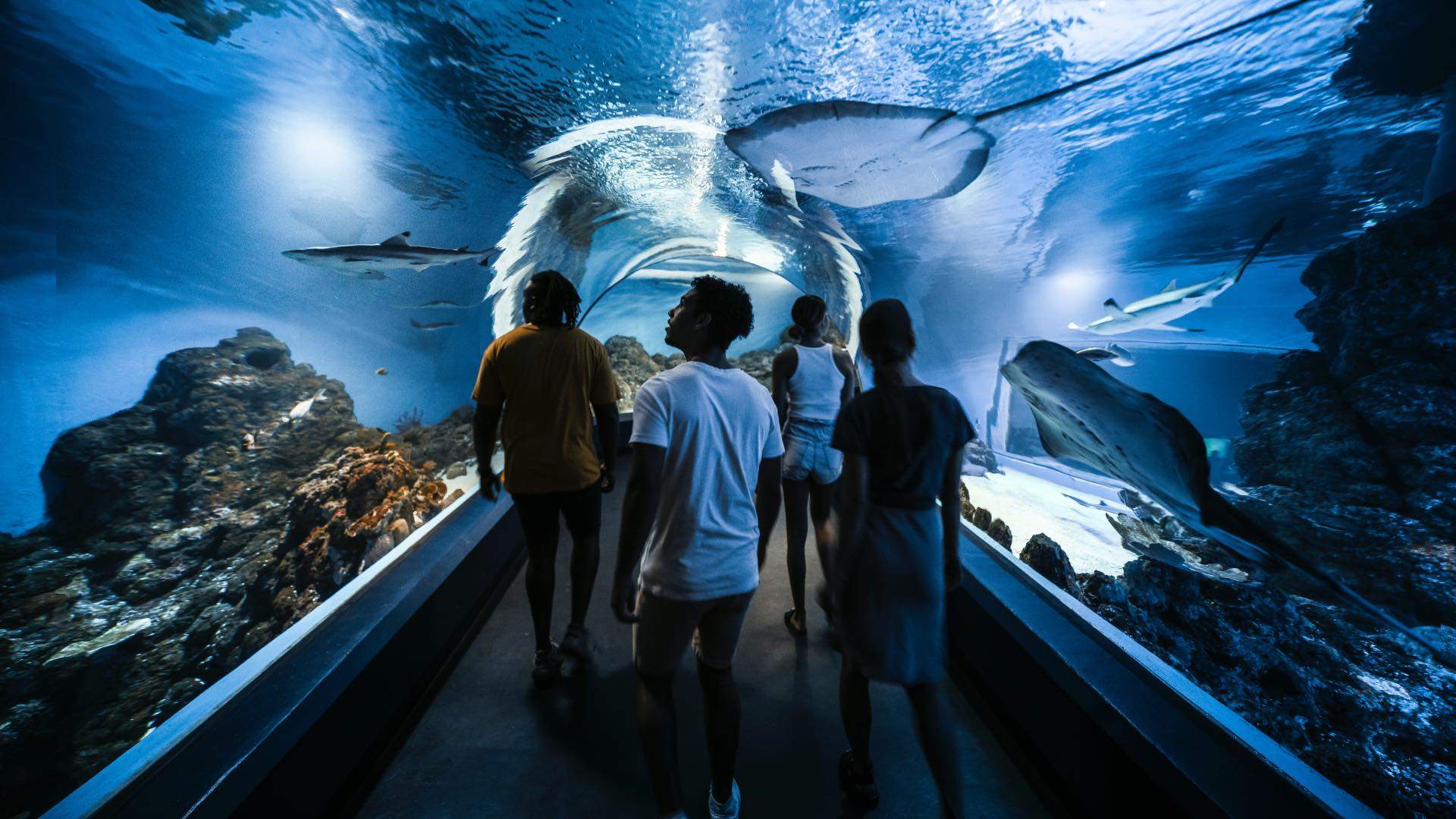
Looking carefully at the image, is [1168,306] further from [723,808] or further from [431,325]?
[431,325]

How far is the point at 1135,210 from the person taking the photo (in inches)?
98.0

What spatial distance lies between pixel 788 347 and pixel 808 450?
66 centimetres

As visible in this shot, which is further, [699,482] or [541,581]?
[541,581]

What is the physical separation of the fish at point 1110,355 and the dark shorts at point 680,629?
2.96 metres

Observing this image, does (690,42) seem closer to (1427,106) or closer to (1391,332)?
(1427,106)

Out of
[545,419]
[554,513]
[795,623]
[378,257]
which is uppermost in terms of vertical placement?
[378,257]

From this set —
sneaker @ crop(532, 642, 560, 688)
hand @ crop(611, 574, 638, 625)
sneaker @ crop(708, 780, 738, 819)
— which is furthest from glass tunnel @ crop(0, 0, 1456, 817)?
hand @ crop(611, 574, 638, 625)

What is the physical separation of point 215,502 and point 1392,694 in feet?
24.7

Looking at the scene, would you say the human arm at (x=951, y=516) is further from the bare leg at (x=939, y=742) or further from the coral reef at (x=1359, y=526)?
the coral reef at (x=1359, y=526)

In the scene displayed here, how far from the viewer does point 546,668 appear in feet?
7.45

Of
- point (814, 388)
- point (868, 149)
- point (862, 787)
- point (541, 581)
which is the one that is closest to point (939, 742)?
point (862, 787)

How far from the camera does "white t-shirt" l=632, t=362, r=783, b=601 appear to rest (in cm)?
130

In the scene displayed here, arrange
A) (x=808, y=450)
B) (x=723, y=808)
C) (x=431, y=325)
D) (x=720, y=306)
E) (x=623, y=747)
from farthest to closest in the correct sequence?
(x=431, y=325)
(x=808, y=450)
(x=623, y=747)
(x=723, y=808)
(x=720, y=306)

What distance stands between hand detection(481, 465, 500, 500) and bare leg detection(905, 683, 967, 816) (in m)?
2.15
